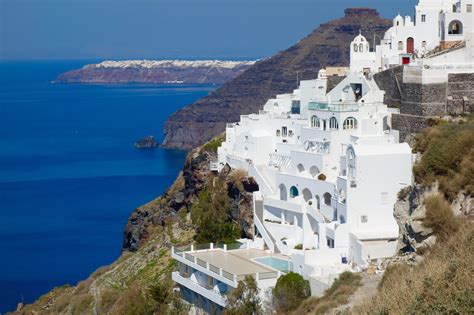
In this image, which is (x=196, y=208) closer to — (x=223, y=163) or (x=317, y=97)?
(x=223, y=163)

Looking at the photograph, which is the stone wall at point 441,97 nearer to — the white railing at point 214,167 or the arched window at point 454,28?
the arched window at point 454,28

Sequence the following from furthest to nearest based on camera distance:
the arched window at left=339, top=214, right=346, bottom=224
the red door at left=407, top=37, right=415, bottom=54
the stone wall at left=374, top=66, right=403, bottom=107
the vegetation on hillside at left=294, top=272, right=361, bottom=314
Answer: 1. the red door at left=407, top=37, right=415, bottom=54
2. the stone wall at left=374, top=66, right=403, bottom=107
3. the arched window at left=339, top=214, right=346, bottom=224
4. the vegetation on hillside at left=294, top=272, right=361, bottom=314

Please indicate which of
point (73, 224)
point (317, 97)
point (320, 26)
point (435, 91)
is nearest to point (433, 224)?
point (435, 91)

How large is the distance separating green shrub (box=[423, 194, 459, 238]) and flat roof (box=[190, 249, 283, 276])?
14.9 feet

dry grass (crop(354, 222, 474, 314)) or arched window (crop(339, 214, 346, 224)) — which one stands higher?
dry grass (crop(354, 222, 474, 314))

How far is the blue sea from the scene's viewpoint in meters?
54.0

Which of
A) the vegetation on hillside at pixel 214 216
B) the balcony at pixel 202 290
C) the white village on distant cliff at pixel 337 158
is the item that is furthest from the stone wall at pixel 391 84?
the balcony at pixel 202 290

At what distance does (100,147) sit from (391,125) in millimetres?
78680

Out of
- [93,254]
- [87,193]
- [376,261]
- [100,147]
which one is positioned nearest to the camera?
[376,261]

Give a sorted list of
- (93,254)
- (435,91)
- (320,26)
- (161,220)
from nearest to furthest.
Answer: (435,91) → (161,220) → (93,254) → (320,26)

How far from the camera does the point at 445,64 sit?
91.3 ft

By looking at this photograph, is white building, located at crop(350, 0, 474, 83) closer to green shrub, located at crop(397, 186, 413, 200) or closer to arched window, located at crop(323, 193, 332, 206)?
arched window, located at crop(323, 193, 332, 206)

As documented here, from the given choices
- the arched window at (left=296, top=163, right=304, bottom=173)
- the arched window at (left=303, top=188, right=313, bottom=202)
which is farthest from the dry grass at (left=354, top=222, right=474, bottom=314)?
the arched window at (left=296, top=163, right=304, bottom=173)

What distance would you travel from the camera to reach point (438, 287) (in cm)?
1558
